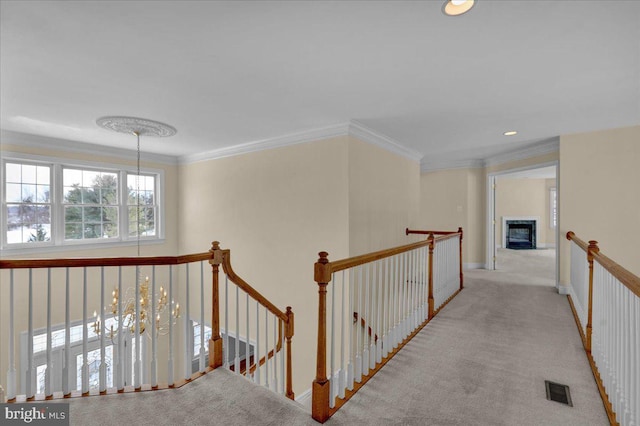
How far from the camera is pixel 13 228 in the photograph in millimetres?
4461

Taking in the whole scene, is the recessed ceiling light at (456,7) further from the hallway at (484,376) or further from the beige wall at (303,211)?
the hallway at (484,376)

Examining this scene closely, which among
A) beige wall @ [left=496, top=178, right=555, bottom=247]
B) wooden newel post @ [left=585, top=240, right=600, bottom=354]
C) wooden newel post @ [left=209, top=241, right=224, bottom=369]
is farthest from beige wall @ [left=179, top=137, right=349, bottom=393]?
beige wall @ [left=496, top=178, right=555, bottom=247]

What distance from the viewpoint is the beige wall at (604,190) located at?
4.01 metres

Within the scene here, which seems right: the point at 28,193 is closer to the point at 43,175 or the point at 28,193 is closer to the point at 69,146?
the point at 43,175

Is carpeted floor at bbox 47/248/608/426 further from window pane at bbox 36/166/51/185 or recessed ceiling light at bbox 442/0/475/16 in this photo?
window pane at bbox 36/166/51/185

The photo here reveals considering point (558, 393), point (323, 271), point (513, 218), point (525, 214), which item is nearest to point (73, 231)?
point (323, 271)

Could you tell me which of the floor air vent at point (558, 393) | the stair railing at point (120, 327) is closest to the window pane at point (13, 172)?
the stair railing at point (120, 327)

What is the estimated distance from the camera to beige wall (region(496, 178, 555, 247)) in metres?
10.2

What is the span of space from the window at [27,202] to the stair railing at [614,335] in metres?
6.79

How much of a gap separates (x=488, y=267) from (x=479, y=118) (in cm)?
430

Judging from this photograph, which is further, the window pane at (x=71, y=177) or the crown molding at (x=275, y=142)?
the window pane at (x=71, y=177)

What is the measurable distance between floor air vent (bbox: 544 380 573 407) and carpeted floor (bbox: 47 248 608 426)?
4cm

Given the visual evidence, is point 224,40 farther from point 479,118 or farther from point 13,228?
point 13,228

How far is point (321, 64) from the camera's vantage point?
2398 millimetres
